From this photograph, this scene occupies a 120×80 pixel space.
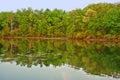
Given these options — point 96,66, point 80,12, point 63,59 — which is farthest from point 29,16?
point 96,66

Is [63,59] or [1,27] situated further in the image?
[1,27]

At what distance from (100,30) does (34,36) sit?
1596 cm

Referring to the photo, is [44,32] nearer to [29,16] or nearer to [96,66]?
[29,16]

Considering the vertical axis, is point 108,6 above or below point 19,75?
above

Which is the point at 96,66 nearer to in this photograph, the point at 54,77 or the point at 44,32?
the point at 54,77

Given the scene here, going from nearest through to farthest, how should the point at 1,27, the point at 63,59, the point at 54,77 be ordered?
the point at 54,77 → the point at 63,59 → the point at 1,27

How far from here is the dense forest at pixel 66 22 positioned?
59.9m

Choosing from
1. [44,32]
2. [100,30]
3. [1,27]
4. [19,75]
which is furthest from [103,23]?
[19,75]

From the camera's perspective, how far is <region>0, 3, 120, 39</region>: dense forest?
197ft

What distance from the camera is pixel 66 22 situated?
69.3 metres

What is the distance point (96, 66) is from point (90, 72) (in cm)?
300

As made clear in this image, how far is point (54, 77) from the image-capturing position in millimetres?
19922

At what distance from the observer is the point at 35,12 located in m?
76.8

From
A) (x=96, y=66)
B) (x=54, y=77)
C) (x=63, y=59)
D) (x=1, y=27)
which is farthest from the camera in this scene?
(x=1, y=27)
